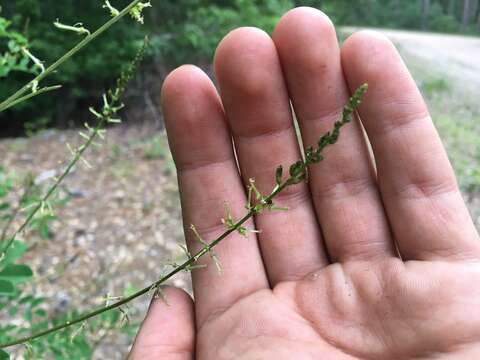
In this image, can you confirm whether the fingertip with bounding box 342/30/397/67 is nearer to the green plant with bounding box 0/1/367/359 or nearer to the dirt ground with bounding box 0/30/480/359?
the green plant with bounding box 0/1/367/359

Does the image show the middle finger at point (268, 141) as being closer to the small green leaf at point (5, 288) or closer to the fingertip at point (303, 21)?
the fingertip at point (303, 21)

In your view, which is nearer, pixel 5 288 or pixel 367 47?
pixel 5 288

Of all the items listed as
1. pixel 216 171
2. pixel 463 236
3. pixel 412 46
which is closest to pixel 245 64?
pixel 216 171

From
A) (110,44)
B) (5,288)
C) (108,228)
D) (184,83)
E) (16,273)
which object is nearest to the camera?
(5,288)

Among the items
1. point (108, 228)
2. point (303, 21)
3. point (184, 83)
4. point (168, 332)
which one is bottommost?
point (108, 228)

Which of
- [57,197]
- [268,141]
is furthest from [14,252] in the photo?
[268,141]

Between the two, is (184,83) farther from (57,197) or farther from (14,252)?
(14,252)
